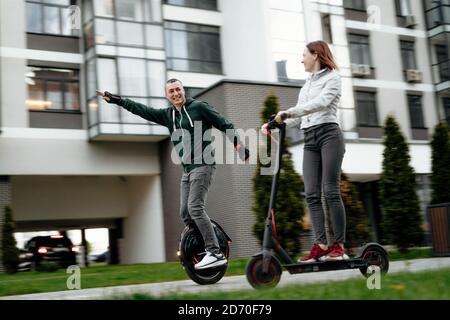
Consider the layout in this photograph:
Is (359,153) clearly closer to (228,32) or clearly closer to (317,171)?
(228,32)

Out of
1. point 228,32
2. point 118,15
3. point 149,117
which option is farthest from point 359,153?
point 149,117

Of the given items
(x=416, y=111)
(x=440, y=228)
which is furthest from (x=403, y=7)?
(x=440, y=228)

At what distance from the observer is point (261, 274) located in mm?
4309

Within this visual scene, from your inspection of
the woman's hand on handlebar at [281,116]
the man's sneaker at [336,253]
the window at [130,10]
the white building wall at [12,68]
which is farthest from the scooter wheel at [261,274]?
the window at [130,10]

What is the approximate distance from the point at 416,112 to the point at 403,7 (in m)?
5.14

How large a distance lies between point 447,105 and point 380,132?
555 cm

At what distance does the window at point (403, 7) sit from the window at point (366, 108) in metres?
4.75

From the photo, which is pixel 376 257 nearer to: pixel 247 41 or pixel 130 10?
pixel 130 10

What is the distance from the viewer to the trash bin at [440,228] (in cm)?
1150

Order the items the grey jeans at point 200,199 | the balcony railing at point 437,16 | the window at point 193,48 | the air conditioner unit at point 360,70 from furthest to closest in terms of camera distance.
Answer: the balcony railing at point 437,16 → the air conditioner unit at point 360,70 → the window at point 193,48 → the grey jeans at point 200,199

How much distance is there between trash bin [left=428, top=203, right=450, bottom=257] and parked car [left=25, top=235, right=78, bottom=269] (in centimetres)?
1367

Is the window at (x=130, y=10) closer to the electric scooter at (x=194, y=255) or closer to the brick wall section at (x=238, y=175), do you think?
the brick wall section at (x=238, y=175)

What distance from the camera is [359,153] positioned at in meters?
20.2

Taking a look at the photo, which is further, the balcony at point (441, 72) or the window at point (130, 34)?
the balcony at point (441, 72)
